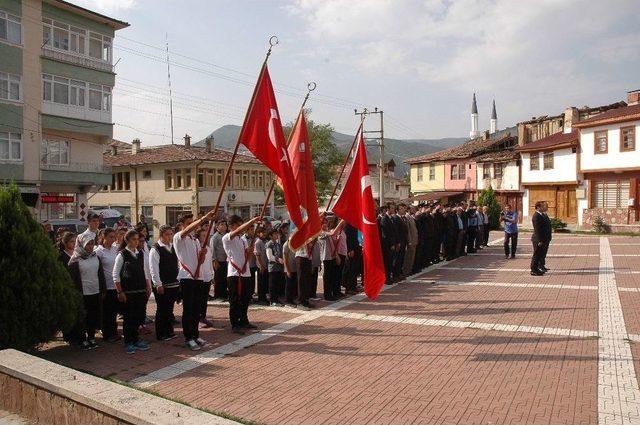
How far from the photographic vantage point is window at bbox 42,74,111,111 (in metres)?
27.1

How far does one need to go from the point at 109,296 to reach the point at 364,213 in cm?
421

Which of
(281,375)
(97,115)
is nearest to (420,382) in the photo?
(281,375)

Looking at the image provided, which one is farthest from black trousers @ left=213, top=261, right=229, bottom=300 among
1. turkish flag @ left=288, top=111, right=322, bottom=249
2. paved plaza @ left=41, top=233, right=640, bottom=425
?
turkish flag @ left=288, top=111, right=322, bottom=249

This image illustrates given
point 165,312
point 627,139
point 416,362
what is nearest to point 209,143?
point 627,139

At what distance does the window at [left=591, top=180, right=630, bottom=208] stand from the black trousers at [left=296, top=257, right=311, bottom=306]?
95.1 ft

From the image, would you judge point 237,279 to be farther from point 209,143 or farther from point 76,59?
point 209,143

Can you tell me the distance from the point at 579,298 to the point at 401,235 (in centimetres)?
445

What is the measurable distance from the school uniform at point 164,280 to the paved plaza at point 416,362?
31 centimetres

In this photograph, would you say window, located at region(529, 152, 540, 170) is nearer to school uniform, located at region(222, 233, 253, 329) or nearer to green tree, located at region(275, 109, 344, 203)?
green tree, located at region(275, 109, 344, 203)

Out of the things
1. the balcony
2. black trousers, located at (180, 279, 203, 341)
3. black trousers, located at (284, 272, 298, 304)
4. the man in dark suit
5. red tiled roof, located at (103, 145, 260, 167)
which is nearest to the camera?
black trousers, located at (180, 279, 203, 341)

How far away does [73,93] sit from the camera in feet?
92.7

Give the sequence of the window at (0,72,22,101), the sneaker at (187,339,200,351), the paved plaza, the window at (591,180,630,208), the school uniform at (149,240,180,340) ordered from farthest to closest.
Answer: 1. the window at (591,180,630,208)
2. the window at (0,72,22,101)
3. the school uniform at (149,240,180,340)
4. the sneaker at (187,339,200,351)
5. the paved plaza

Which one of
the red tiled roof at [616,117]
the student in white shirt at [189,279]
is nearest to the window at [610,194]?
the red tiled roof at [616,117]

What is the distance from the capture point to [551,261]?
17.3 m
